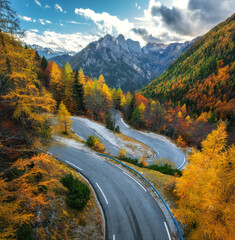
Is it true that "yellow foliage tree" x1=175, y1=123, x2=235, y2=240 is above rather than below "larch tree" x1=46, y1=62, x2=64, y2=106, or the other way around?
below

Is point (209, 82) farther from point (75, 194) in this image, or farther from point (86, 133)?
point (75, 194)

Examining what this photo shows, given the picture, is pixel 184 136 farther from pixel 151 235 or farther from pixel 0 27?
pixel 0 27

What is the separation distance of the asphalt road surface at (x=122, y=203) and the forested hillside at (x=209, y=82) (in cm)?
6782

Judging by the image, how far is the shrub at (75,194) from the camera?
363 inches

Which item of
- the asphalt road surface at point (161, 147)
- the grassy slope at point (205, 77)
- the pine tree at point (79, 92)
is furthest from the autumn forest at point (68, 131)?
the asphalt road surface at point (161, 147)

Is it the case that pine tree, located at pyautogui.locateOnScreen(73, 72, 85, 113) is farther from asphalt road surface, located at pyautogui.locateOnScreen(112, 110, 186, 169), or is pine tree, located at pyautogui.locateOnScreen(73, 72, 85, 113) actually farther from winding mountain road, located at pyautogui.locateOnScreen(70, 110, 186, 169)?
asphalt road surface, located at pyautogui.locateOnScreen(112, 110, 186, 169)

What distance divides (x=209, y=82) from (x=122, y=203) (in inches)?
5224

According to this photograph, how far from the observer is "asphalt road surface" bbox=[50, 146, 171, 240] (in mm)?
9445

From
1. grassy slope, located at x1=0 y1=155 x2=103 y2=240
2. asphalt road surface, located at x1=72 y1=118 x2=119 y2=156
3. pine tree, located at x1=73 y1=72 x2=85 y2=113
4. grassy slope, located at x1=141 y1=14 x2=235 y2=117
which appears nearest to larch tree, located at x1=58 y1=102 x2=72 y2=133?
asphalt road surface, located at x1=72 y1=118 x2=119 y2=156

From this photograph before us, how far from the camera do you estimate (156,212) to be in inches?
434

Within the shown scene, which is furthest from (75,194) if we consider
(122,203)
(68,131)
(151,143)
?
(151,143)

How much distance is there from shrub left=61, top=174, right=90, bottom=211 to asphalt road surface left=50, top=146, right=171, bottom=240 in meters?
2.44

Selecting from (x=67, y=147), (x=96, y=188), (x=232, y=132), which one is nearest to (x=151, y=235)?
(x=96, y=188)

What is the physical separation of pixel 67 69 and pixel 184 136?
175ft
